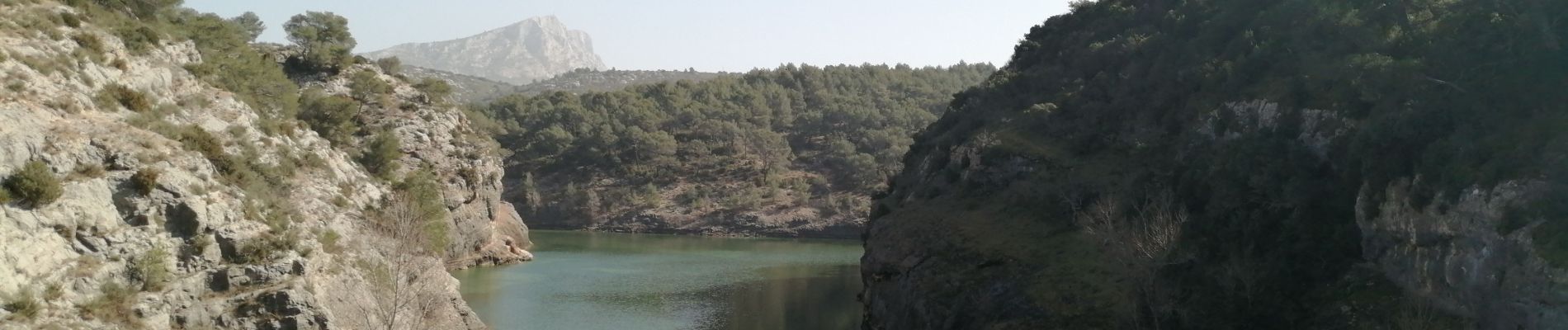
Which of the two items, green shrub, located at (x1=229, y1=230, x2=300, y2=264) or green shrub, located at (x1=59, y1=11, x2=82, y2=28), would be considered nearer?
green shrub, located at (x1=229, y1=230, x2=300, y2=264)

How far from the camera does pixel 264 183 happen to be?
130ft

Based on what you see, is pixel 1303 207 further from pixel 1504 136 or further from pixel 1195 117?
pixel 1195 117

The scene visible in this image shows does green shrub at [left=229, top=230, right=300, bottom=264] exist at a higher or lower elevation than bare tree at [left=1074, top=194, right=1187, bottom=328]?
higher

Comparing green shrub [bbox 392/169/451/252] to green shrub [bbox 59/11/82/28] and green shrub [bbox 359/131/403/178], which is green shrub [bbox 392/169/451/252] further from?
green shrub [bbox 59/11/82/28]

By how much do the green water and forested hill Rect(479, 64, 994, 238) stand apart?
28.0m

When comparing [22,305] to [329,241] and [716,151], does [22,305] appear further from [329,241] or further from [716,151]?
[716,151]

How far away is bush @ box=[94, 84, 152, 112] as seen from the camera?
3697cm

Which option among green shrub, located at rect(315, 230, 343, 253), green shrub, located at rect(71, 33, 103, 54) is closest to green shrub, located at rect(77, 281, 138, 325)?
green shrub, located at rect(315, 230, 343, 253)

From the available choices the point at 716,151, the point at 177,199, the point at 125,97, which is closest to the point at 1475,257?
the point at 177,199

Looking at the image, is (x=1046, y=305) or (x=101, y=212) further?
(x=1046, y=305)

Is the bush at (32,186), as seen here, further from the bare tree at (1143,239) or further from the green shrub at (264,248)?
the bare tree at (1143,239)

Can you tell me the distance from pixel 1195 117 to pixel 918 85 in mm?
130294

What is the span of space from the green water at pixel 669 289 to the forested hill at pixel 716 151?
27976 mm

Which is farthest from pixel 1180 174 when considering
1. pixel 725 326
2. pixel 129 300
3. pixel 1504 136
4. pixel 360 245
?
pixel 129 300
